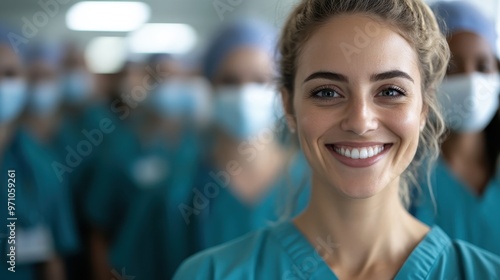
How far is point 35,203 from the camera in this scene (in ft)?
7.03

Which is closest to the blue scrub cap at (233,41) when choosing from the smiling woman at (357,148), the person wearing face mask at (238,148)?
the person wearing face mask at (238,148)

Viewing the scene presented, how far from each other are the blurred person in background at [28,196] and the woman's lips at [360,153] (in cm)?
104

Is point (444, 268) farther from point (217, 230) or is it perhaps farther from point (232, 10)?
point (232, 10)

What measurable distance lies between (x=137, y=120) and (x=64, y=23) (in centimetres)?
92

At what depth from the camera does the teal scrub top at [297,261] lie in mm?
1129

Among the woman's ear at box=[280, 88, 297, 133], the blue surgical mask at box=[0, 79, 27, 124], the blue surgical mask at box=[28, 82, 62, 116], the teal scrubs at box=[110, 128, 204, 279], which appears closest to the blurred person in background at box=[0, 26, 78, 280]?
the blue surgical mask at box=[0, 79, 27, 124]

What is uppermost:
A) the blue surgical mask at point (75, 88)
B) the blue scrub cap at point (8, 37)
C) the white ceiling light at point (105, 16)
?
the white ceiling light at point (105, 16)

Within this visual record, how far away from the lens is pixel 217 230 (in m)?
2.01

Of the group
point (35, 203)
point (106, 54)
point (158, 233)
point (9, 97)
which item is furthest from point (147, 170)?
point (106, 54)

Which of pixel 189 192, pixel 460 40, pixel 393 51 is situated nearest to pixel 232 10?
pixel 189 192

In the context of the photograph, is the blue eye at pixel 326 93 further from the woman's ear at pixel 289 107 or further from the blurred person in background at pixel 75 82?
the blurred person in background at pixel 75 82

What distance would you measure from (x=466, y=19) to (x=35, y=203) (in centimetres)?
146

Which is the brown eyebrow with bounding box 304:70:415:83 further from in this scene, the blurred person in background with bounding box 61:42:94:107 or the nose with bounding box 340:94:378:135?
the blurred person in background with bounding box 61:42:94:107

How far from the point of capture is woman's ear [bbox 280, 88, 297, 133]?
48.9 inches
